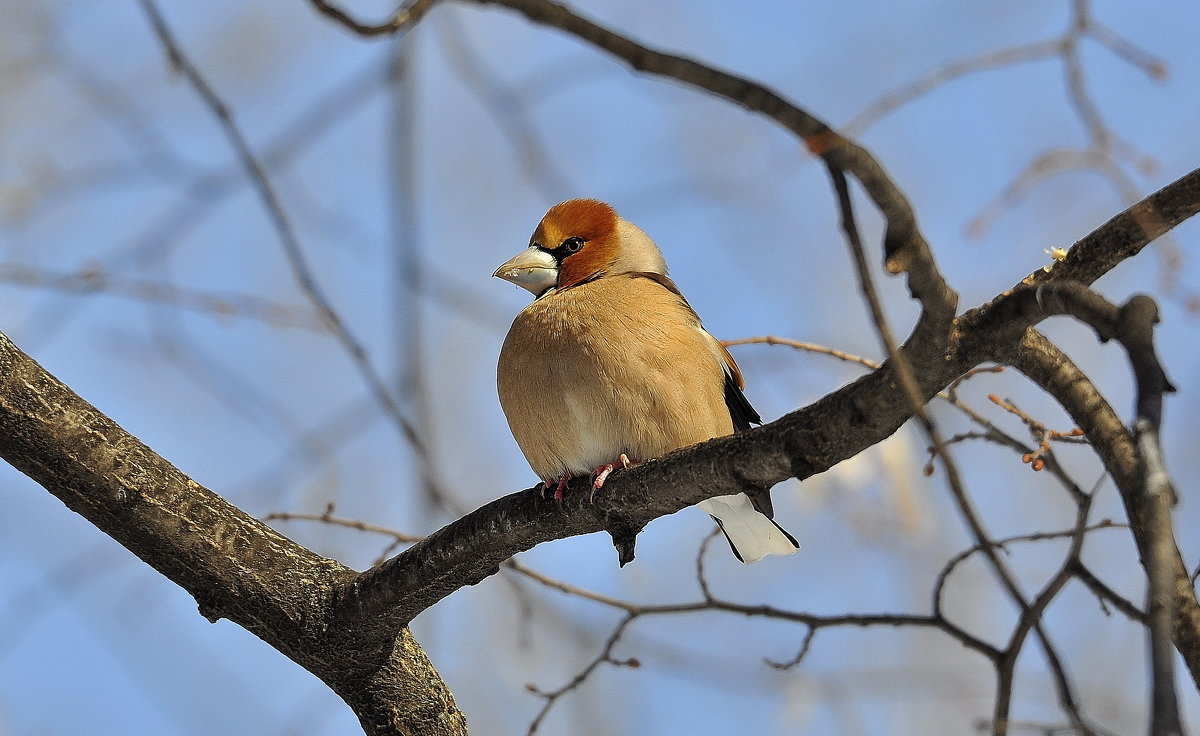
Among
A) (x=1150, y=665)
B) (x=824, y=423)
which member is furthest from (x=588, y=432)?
(x=1150, y=665)

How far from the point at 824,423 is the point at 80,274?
3748 millimetres

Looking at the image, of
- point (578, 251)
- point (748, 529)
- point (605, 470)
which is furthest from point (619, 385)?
point (578, 251)

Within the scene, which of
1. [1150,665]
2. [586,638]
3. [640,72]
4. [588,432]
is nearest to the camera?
[1150,665]

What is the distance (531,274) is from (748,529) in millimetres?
1404

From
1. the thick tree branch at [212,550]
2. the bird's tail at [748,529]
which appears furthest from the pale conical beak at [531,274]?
the thick tree branch at [212,550]

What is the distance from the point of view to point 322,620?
3.32m

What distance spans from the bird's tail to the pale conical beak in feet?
3.77

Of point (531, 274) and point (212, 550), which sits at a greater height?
point (531, 274)

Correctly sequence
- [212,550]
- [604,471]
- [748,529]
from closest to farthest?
[212,550] < [604,471] < [748,529]

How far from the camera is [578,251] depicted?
4766 millimetres

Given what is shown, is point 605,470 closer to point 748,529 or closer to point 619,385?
point 619,385

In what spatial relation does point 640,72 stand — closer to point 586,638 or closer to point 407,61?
point 407,61

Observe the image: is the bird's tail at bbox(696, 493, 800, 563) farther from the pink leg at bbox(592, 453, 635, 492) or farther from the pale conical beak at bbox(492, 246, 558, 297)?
the pale conical beak at bbox(492, 246, 558, 297)

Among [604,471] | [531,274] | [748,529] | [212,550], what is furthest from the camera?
[531,274]
